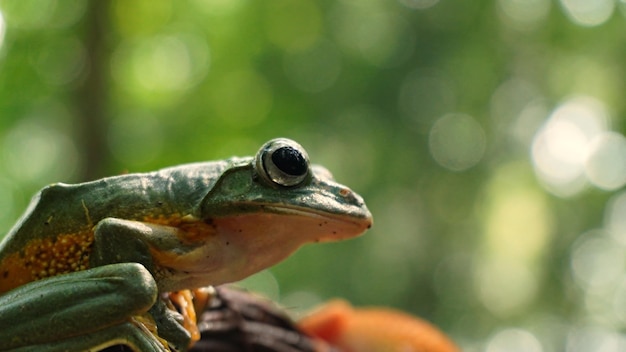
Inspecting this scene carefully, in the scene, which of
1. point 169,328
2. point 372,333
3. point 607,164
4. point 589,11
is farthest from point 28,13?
point 607,164

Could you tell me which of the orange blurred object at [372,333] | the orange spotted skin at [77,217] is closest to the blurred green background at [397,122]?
the orange blurred object at [372,333]

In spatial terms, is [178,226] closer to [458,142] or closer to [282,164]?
[282,164]

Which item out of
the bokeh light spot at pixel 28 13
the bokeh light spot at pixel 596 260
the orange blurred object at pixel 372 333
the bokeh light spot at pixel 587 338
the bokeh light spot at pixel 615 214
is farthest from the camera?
the bokeh light spot at pixel 596 260

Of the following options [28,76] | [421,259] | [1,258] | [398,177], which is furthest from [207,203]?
[421,259]

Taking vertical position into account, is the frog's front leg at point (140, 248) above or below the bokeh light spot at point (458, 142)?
below

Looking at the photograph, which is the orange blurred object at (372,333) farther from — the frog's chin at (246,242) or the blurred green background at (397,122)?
the blurred green background at (397,122)

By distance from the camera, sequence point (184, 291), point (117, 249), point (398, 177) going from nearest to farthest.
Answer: point (117, 249) < point (184, 291) < point (398, 177)

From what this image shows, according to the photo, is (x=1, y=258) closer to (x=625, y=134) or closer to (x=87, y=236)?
(x=87, y=236)
